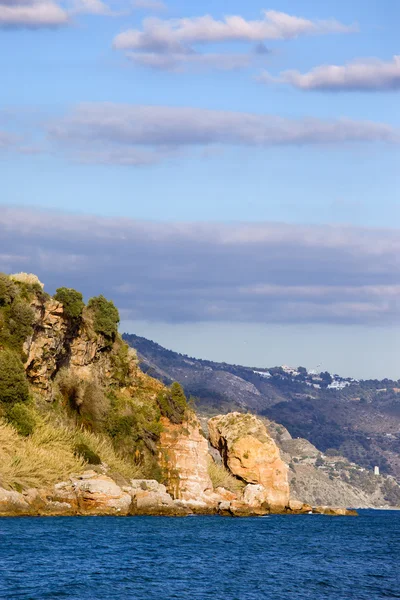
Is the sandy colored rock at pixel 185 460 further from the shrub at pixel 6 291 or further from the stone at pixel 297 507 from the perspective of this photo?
the shrub at pixel 6 291

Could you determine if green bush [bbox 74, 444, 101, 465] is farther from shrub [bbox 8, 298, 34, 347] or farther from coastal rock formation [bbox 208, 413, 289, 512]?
coastal rock formation [bbox 208, 413, 289, 512]

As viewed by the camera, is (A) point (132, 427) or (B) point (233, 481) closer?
(A) point (132, 427)

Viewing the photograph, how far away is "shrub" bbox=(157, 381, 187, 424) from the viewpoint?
337 ft

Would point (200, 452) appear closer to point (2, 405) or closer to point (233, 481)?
point (233, 481)

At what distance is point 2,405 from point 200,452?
79.4 feet

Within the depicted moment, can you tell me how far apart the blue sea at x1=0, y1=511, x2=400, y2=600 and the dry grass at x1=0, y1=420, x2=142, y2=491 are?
5164mm

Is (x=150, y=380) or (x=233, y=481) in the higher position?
(x=150, y=380)

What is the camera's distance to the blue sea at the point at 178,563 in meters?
43.2

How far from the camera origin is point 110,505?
77750 millimetres

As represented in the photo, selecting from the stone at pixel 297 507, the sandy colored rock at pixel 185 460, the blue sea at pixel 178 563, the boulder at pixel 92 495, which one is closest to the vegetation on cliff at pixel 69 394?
the sandy colored rock at pixel 185 460

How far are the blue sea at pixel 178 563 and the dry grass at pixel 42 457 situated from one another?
516 cm

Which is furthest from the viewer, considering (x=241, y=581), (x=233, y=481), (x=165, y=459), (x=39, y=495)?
(x=233, y=481)

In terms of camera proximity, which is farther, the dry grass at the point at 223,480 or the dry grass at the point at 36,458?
the dry grass at the point at 223,480

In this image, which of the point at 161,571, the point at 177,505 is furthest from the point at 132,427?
the point at 161,571
